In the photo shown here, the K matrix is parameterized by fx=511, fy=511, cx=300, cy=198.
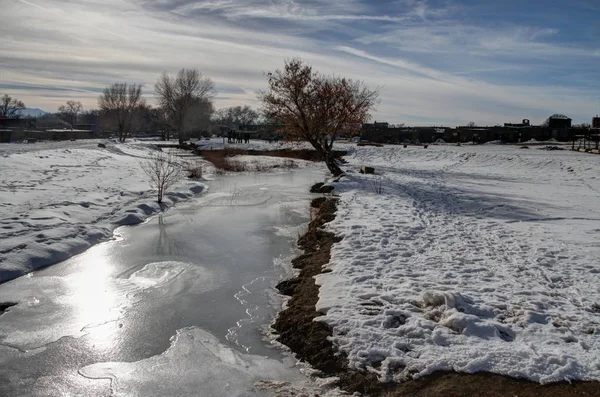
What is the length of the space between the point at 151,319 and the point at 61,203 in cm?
1043

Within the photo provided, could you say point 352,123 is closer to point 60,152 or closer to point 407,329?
point 60,152

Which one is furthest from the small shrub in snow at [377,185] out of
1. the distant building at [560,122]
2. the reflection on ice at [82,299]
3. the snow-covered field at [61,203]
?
the distant building at [560,122]

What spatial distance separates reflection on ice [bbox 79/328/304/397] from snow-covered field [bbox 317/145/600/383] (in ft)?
3.67

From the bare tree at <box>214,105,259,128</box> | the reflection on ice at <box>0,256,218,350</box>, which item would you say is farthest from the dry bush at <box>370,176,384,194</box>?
the bare tree at <box>214,105,259,128</box>

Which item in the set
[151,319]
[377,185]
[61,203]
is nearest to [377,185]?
[377,185]

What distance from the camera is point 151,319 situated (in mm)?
8281

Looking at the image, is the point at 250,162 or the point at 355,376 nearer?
the point at 355,376

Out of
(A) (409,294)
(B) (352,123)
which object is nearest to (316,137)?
(B) (352,123)

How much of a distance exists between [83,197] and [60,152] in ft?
→ 49.8

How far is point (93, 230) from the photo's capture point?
1447 cm

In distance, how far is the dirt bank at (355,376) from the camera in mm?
5457

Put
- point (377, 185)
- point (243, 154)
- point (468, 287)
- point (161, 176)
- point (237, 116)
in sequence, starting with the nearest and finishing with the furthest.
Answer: point (468, 287) → point (161, 176) → point (377, 185) → point (243, 154) → point (237, 116)

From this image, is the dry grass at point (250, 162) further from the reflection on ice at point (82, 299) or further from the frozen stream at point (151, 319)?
the reflection on ice at point (82, 299)

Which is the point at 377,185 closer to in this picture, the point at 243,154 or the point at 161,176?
the point at 161,176
